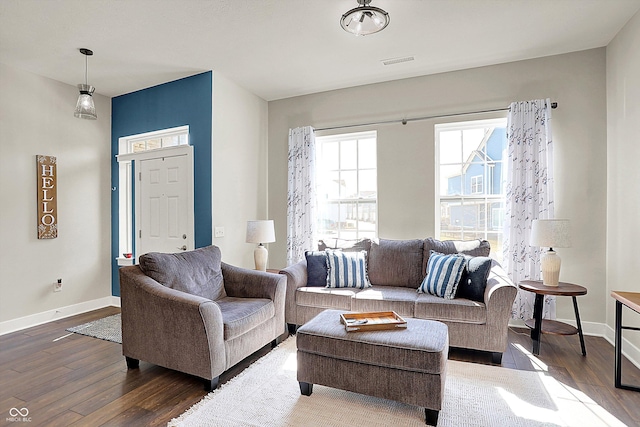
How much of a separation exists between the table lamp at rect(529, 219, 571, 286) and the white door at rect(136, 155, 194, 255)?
11.7 feet

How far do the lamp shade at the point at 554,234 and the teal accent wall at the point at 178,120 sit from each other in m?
3.32

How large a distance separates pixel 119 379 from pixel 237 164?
2.57 m

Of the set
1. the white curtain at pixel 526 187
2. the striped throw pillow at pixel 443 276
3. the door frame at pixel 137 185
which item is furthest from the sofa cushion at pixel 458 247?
the door frame at pixel 137 185

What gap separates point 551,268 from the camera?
3029 mm

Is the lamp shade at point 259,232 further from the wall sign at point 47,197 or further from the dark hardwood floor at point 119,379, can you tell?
the wall sign at point 47,197

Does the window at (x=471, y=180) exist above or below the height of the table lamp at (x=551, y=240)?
above

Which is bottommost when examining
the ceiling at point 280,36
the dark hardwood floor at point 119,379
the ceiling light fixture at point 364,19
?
the dark hardwood floor at point 119,379

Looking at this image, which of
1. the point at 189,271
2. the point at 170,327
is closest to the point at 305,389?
the point at 170,327

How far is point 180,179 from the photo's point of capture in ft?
13.2

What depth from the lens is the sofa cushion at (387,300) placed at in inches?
118

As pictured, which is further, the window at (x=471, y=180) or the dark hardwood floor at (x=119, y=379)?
the window at (x=471, y=180)

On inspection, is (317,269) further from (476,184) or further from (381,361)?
(476,184)

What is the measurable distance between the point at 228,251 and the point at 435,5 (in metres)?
3.21

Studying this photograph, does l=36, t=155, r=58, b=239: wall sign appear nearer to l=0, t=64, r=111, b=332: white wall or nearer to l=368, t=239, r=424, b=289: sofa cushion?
l=0, t=64, r=111, b=332: white wall
